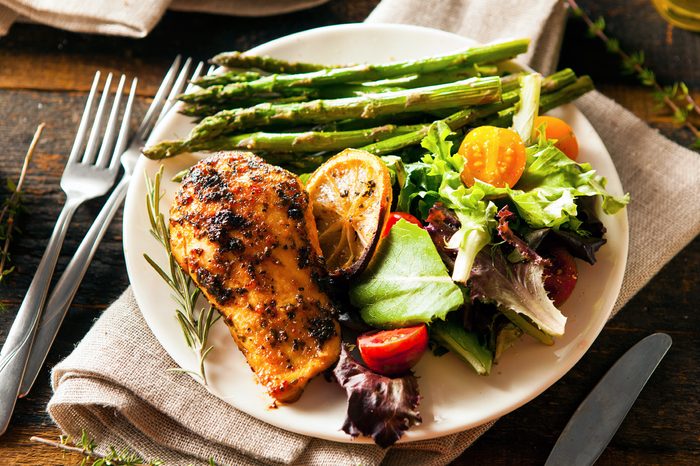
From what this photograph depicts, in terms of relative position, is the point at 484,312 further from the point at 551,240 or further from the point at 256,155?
the point at 256,155

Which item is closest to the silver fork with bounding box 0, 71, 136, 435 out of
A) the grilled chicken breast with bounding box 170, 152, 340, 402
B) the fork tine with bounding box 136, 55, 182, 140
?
the fork tine with bounding box 136, 55, 182, 140

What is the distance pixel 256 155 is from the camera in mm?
4078

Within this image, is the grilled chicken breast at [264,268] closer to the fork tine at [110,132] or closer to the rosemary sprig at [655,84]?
the fork tine at [110,132]

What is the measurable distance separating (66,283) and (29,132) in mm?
1415

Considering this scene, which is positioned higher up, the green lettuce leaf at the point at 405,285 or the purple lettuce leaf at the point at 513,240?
the purple lettuce leaf at the point at 513,240

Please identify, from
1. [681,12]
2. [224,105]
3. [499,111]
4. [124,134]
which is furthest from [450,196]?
[681,12]

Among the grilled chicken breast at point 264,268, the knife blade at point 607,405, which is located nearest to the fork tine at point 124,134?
the grilled chicken breast at point 264,268

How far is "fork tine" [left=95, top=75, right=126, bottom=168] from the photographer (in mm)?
4605

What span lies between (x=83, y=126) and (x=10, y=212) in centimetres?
73

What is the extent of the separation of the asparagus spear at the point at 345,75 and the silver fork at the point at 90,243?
37 centimetres

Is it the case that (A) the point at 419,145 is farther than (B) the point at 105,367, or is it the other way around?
(A) the point at 419,145

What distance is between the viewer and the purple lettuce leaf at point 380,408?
327 centimetres

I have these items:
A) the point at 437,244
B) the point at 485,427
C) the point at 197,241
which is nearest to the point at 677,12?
the point at 437,244

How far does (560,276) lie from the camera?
3719 millimetres
